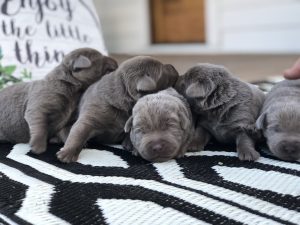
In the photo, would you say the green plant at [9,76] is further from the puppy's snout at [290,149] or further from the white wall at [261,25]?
the white wall at [261,25]

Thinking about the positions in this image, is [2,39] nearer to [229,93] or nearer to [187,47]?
[229,93]

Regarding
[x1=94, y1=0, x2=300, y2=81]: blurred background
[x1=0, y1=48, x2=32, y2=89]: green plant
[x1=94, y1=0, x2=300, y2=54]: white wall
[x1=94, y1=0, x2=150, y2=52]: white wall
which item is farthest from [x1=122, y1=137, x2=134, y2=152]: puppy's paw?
[x1=94, y1=0, x2=150, y2=52]: white wall

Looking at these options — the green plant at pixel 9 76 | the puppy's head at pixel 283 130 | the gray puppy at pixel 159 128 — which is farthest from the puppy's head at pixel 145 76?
the green plant at pixel 9 76

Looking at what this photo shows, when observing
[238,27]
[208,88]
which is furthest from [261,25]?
[208,88]

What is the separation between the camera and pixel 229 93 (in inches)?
49.8

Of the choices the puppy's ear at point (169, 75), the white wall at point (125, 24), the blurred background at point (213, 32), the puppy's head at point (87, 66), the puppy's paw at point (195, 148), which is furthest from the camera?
the white wall at point (125, 24)

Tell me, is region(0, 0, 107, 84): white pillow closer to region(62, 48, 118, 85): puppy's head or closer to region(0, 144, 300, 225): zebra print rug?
region(62, 48, 118, 85): puppy's head

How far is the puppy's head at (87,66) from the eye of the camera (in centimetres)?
144

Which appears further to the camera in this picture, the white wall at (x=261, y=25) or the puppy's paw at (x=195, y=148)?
the white wall at (x=261, y=25)

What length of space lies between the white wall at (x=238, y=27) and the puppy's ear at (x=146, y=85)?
3315 mm

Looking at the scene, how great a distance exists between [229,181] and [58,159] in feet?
1.50

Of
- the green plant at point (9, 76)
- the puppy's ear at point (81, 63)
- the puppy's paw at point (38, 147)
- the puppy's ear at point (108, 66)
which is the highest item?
the puppy's ear at point (81, 63)

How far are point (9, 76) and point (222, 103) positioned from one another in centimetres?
109

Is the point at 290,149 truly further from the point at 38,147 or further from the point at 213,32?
the point at 213,32
